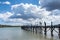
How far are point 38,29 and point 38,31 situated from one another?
56 centimetres

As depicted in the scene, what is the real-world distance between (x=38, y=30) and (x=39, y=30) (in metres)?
0.85

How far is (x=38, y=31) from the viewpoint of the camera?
165ft

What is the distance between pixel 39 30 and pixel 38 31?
72 cm

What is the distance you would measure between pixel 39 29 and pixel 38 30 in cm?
114

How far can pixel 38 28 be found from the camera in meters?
50.4

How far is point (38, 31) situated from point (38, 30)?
13.5 inches

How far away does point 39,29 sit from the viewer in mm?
49469

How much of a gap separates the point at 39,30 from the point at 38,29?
0.71 metres

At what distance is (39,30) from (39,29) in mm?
382

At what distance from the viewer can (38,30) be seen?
5053 cm

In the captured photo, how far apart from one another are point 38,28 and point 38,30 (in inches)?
22.8

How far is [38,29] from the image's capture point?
50.3 meters
